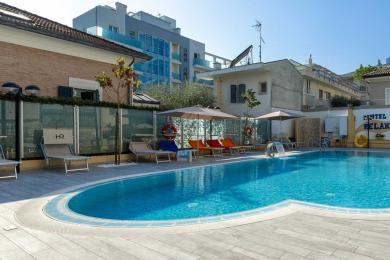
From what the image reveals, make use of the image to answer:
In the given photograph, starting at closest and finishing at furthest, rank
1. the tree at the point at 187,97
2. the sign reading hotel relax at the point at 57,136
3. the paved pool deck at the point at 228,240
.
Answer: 1. the paved pool deck at the point at 228,240
2. the sign reading hotel relax at the point at 57,136
3. the tree at the point at 187,97

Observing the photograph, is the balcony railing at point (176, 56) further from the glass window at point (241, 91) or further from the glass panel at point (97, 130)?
the glass panel at point (97, 130)

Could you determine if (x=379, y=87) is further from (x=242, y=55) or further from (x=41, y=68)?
(x=41, y=68)

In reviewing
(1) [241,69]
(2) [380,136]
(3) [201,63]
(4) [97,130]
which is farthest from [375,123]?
(3) [201,63]

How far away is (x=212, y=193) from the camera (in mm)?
7828

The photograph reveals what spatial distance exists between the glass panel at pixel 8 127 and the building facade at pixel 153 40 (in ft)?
68.8

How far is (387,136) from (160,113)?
57.9ft

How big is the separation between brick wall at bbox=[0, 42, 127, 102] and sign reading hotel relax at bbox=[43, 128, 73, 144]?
252 centimetres

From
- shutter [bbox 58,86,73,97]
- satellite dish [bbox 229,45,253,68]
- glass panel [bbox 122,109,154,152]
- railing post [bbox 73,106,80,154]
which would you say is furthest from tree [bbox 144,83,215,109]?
railing post [bbox 73,106,80,154]

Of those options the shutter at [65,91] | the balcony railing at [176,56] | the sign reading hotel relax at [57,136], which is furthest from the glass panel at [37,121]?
the balcony railing at [176,56]

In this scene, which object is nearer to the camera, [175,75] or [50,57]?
[50,57]

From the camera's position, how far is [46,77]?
1258 cm

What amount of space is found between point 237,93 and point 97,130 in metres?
14.6

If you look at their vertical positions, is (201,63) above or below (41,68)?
above

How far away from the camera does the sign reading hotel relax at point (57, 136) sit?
1049cm
